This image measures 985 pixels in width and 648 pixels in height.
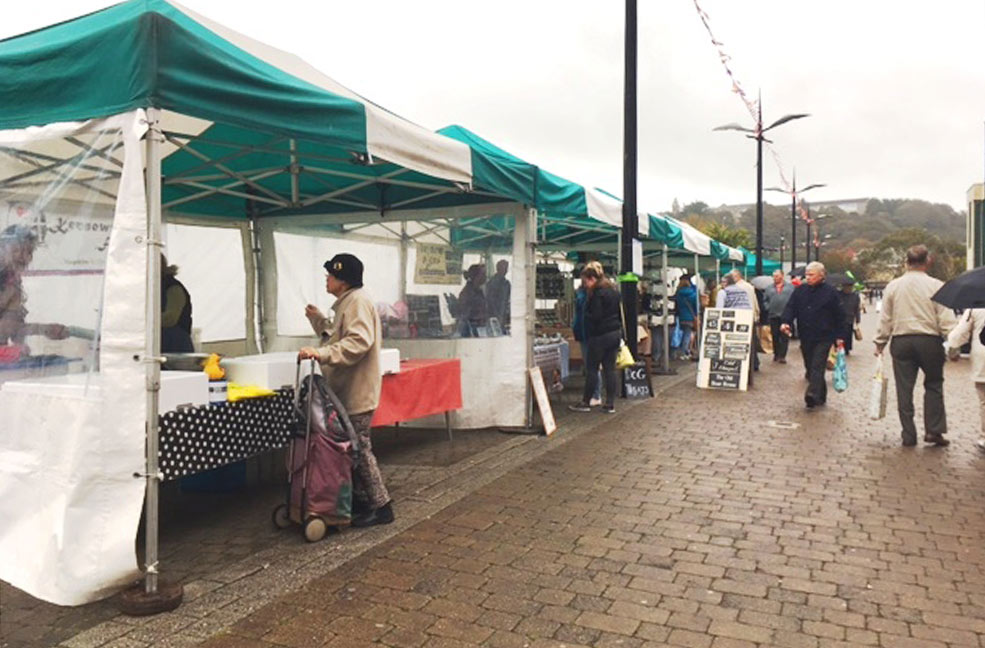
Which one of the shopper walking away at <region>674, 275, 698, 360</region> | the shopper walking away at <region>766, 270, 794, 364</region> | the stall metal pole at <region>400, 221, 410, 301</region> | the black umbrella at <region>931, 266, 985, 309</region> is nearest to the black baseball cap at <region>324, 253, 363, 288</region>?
the stall metal pole at <region>400, 221, 410, 301</region>

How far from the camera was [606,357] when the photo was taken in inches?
348

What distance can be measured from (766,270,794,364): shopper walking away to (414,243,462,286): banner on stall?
8.91 meters

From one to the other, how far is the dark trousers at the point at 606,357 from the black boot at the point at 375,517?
452 centimetres

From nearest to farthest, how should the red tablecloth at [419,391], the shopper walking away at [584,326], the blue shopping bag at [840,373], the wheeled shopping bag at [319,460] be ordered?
1. the wheeled shopping bag at [319,460]
2. the red tablecloth at [419,391]
3. the shopper walking away at [584,326]
4. the blue shopping bag at [840,373]

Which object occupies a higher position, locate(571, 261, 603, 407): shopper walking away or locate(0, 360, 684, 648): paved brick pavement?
locate(571, 261, 603, 407): shopper walking away

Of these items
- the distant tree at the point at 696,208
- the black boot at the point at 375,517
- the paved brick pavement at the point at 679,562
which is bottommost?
the paved brick pavement at the point at 679,562

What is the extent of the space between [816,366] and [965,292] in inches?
133

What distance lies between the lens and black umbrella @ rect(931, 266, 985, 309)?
5.83m

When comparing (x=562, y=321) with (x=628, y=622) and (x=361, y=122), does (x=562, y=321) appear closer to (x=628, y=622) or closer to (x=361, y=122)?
(x=361, y=122)

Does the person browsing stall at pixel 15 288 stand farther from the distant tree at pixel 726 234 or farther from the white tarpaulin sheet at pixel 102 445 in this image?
the distant tree at pixel 726 234

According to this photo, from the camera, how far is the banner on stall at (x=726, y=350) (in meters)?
11.1

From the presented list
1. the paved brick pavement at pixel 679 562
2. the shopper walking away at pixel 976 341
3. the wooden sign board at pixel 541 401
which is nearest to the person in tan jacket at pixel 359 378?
the paved brick pavement at pixel 679 562

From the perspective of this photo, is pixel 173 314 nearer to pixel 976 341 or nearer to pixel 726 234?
pixel 976 341

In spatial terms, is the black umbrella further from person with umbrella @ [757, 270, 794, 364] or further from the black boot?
person with umbrella @ [757, 270, 794, 364]
